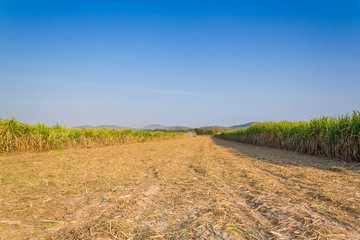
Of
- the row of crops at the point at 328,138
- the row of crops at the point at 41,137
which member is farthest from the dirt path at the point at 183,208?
the row of crops at the point at 41,137

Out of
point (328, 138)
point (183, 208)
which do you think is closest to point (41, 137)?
point (183, 208)

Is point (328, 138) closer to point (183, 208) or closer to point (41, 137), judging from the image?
point (183, 208)

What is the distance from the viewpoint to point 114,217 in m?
2.36

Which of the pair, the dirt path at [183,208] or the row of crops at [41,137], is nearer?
the dirt path at [183,208]

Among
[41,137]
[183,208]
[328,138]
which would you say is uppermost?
[328,138]

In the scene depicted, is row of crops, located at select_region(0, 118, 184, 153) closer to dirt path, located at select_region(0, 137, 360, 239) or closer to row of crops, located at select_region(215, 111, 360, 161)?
dirt path, located at select_region(0, 137, 360, 239)

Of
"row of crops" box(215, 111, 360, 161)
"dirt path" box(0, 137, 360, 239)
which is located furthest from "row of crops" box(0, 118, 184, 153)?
"row of crops" box(215, 111, 360, 161)

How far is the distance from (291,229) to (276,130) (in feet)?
44.1

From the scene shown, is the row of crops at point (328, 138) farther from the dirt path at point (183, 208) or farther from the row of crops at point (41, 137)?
the row of crops at point (41, 137)

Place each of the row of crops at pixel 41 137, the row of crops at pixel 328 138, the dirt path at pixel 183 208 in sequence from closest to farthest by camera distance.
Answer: the dirt path at pixel 183 208 → the row of crops at pixel 328 138 → the row of crops at pixel 41 137

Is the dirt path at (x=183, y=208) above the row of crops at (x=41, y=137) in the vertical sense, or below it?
below

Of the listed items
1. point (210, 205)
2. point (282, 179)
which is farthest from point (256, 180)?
point (210, 205)

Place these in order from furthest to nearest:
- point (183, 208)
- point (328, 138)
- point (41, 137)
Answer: point (41, 137) < point (328, 138) < point (183, 208)

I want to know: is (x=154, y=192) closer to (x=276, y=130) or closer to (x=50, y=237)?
(x=50, y=237)
